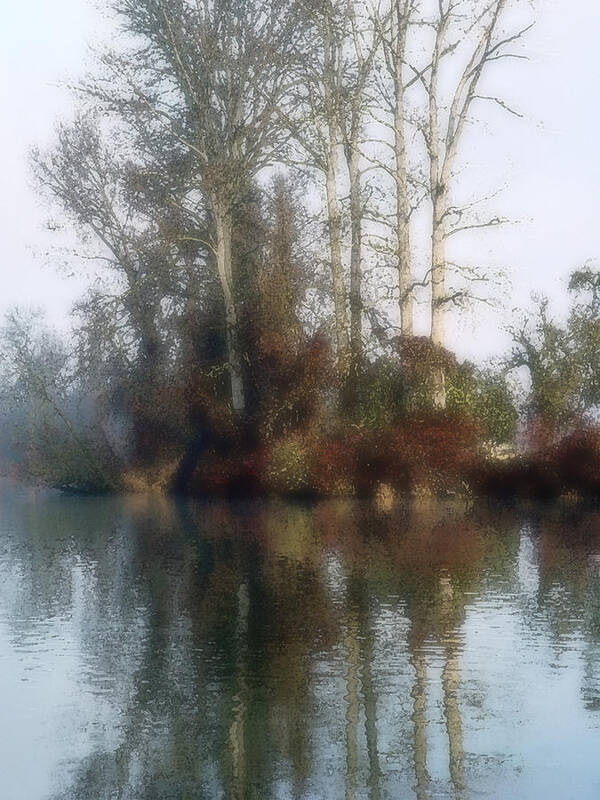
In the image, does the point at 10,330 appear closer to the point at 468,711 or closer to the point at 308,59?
the point at 308,59

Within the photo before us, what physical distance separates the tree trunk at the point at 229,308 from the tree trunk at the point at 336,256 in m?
2.85

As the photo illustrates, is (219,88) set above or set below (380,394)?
above

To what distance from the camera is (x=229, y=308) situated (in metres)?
38.2

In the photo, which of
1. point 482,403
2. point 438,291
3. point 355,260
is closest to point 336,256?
point 355,260

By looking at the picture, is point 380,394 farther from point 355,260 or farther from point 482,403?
point 355,260

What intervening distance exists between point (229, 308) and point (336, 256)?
3269mm

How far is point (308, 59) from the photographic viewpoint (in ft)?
126

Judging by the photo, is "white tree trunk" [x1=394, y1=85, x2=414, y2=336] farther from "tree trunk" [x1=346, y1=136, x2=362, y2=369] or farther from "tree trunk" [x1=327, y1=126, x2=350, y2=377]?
"tree trunk" [x1=327, y1=126, x2=350, y2=377]

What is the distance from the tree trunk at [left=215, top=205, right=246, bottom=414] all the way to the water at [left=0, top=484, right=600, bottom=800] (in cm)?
1672

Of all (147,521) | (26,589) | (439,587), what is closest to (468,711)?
(439,587)

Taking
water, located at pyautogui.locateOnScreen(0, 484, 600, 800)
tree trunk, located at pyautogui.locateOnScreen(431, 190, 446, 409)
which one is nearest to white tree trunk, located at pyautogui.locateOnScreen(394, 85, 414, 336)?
tree trunk, located at pyautogui.locateOnScreen(431, 190, 446, 409)

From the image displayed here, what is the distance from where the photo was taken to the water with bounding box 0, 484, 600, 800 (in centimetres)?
743

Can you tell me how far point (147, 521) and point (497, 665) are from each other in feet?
61.2

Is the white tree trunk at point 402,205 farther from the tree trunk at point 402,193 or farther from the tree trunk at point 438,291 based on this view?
the tree trunk at point 438,291
